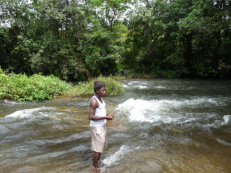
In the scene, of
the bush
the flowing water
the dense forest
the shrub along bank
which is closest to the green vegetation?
the shrub along bank

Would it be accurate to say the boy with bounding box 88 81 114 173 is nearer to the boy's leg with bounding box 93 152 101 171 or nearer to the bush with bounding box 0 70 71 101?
the boy's leg with bounding box 93 152 101 171

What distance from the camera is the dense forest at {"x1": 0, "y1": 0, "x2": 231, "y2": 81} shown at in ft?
53.1

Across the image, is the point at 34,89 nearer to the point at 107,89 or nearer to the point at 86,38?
the point at 107,89

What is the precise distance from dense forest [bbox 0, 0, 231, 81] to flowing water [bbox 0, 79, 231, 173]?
9431 mm

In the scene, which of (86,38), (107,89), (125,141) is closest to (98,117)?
(125,141)

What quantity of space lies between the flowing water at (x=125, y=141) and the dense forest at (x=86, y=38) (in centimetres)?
943

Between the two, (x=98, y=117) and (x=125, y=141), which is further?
(x=125, y=141)

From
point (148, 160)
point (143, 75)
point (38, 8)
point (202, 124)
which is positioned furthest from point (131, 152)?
point (143, 75)

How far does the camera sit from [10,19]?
16234mm

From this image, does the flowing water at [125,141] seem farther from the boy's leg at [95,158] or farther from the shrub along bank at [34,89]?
the shrub along bank at [34,89]

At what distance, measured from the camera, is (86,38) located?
17406 millimetres

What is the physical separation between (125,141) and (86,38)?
47.0 feet

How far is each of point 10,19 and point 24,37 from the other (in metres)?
1.78

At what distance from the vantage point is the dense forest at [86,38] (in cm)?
1619
